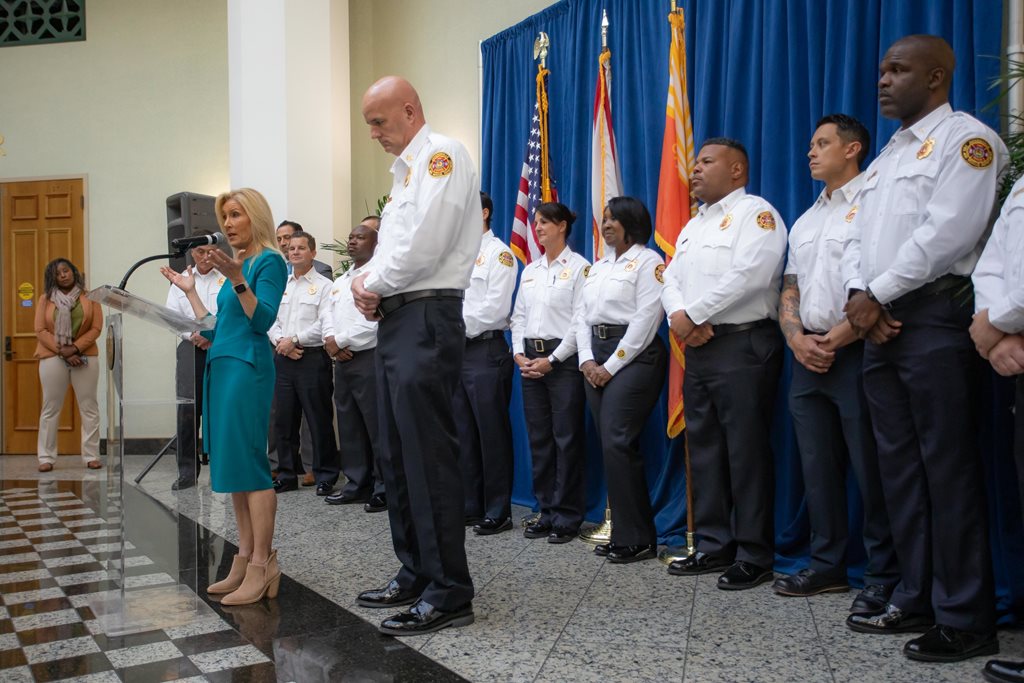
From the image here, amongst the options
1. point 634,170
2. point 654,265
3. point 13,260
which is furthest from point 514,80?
point 13,260

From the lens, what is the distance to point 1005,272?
2.24 meters

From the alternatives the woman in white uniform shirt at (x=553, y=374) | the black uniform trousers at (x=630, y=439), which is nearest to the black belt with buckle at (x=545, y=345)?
the woman in white uniform shirt at (x=553, y=374)

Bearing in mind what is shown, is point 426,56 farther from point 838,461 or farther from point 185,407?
→ point 838,461

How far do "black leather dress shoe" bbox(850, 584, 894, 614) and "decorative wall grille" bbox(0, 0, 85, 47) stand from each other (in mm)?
8145

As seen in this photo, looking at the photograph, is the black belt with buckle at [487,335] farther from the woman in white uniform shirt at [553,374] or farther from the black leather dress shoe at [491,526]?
the black leather dress shoe at [491,526]

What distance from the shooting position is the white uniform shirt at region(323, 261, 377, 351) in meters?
5.07

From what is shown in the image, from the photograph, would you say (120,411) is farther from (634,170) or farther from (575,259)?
(634,170)

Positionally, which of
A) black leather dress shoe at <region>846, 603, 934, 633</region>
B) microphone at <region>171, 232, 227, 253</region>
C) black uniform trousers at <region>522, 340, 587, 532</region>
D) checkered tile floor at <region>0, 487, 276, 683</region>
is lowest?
checkered tile floor at <region>0, 487, 276, 683</region>

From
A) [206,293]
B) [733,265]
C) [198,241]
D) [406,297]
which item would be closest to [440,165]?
[406,297]

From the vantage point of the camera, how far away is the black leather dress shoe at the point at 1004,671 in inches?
84.9

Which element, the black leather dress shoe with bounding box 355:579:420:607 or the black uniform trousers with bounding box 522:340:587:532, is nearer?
the black leather dress shoe with bounding box 355:579:420:607

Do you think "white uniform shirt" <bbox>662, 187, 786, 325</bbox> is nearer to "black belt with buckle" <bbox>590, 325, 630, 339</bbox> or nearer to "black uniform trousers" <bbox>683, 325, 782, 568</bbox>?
"black uniform trousers" <bbox>683, 325, 782, 568</bbox>

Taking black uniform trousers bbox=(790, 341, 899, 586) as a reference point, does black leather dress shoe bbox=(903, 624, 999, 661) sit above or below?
below

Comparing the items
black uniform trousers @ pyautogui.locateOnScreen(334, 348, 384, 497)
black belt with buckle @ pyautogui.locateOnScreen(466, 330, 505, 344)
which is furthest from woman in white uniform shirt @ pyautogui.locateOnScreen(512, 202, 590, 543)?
black uniform trousers @ pyautogui.locateOnScreen(334, 348, 384, 497)
